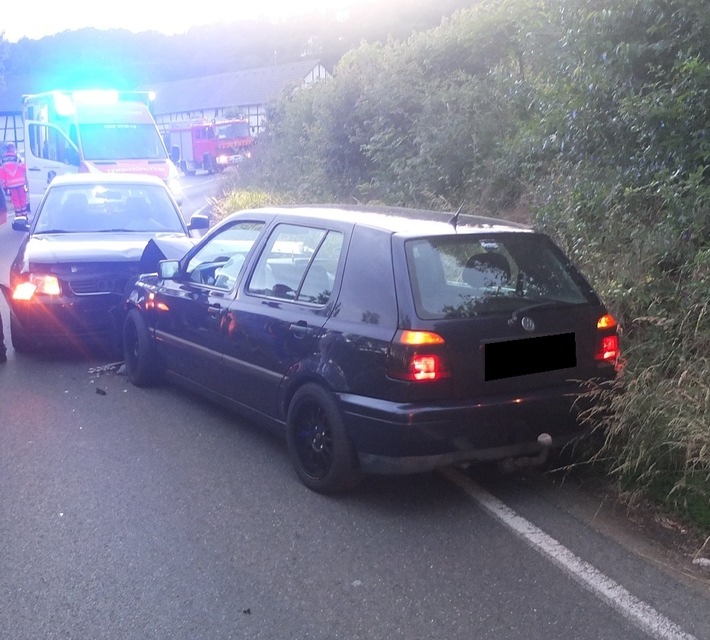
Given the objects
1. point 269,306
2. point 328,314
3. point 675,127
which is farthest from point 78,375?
point 675,127

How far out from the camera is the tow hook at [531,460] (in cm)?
520

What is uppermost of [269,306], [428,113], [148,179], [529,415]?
[428,113]

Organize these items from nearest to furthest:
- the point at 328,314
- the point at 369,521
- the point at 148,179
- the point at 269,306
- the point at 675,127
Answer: the point at 369,521
the point at 328,314
the point at 269,306
the point at 675,127
the point at 148,179

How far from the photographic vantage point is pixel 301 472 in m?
5.56

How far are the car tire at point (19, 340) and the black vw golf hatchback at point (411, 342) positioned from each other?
3.62m

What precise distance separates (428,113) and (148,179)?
5401 millimetres

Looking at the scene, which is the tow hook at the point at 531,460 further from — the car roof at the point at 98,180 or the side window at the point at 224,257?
the car roof at the point at 98,180

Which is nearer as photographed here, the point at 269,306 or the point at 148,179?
the point at 269,306

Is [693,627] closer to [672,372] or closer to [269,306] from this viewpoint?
[672,372]

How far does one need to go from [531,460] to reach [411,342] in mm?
1131

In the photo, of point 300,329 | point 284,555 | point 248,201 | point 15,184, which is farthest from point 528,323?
point 15,184

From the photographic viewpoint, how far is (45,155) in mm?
22516

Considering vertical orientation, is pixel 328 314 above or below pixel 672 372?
above

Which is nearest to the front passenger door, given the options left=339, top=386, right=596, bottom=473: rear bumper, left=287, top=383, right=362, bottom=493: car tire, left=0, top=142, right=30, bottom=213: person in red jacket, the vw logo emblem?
left=287, top=383, right=362, bottom=493: car tire
